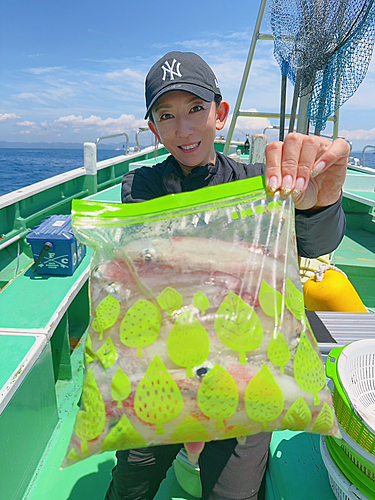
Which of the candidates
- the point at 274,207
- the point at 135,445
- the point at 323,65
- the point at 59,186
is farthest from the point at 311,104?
the point at 59,186

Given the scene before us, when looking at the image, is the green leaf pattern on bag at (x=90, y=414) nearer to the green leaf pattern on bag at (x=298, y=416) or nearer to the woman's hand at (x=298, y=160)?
the green leaf pattern on bag at (x=298, y=416)

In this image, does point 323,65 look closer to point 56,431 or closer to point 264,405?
point 264,405

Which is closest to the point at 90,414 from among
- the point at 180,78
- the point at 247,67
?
the point at 180,78

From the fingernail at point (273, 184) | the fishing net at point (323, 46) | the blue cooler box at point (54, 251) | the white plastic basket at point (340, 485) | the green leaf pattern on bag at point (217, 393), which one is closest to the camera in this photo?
the green leaf pattern on bag at point (217, 393)

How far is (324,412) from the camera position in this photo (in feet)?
2.78

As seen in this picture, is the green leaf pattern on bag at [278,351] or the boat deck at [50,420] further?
the boat deck at [50,420]

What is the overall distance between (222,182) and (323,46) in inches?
55.3

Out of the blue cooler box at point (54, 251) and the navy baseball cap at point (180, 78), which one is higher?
the navy baseball cap at point (180, 78)

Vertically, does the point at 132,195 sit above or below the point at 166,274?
above

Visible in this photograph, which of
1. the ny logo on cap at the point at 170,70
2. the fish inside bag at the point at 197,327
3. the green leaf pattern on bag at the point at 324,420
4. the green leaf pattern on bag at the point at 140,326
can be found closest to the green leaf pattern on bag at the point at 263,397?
the fish inside bag at the point at 197,327

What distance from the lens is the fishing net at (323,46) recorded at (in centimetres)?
196

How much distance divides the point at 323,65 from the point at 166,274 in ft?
6.62

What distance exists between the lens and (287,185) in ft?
2.96

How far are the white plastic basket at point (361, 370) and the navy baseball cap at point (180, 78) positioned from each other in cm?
106
